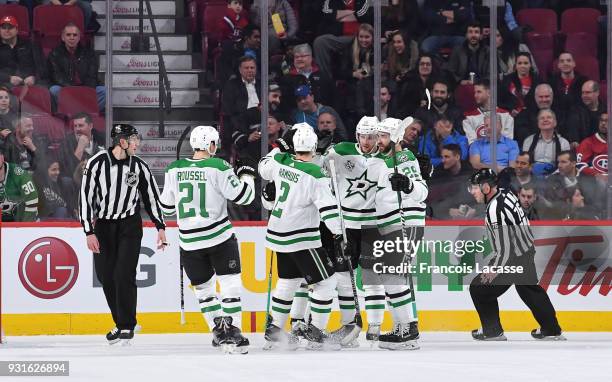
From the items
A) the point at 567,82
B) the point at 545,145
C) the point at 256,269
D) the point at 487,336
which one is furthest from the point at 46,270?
the point at 567,82

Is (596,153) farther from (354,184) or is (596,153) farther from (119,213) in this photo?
(119,213)

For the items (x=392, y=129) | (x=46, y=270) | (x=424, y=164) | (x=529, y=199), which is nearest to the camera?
(x=392, y=129)

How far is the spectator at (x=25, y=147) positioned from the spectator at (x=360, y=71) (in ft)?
6.78

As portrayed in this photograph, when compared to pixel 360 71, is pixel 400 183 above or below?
below

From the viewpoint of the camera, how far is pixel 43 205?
9141 millimetres

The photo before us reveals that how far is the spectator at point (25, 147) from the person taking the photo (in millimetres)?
9305

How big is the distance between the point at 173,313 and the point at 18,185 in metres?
1.31

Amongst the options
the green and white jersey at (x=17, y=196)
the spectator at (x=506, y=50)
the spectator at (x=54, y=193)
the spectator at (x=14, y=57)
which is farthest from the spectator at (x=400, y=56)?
the green and white jersey at (x=17, y=196)

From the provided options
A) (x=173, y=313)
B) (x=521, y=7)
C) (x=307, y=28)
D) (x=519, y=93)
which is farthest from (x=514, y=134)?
(x=173, y=313)

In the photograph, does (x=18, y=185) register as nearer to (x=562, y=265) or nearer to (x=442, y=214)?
(x=442, y=214)

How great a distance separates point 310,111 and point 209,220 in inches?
91.1

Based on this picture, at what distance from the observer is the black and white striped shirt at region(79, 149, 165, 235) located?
8102 mm

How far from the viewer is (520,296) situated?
8508 millimetres

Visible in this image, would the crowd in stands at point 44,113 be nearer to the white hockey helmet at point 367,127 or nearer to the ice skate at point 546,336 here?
the white hockey helmet at point 367,127
